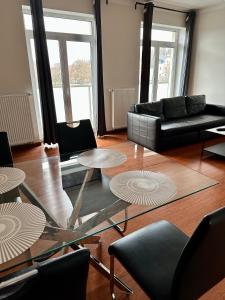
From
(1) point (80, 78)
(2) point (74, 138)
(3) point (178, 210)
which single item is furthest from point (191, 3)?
(3) point (178, 210)

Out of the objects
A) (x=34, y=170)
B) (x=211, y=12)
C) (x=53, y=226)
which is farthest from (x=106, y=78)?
(x=53, y=226)

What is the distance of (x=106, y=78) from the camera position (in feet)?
14.0

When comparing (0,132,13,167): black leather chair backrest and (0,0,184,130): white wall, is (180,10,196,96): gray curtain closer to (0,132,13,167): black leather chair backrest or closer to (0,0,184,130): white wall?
(0,0,184,130): white wall

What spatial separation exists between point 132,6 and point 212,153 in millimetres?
3140

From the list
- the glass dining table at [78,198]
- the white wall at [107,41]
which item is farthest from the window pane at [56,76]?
the glass dining table at [78,198]

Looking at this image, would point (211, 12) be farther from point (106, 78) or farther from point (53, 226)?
point (53, 226)

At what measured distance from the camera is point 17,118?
11.4 feet

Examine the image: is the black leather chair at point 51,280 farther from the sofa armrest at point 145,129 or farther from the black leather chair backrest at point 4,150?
the sofa armrest at point 145,129

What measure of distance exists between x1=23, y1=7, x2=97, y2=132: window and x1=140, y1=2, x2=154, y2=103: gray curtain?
3.55 feet

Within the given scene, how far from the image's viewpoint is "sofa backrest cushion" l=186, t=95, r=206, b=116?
173 inches

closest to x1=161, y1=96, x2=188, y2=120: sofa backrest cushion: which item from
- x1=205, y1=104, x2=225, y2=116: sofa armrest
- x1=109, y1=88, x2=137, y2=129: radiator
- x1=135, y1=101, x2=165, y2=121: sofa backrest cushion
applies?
x1=135, y1=101, x2=165, y2=121: sofa backrest cushion

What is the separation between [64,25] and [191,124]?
9.25ft

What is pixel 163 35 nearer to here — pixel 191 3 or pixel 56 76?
pixel 191 3

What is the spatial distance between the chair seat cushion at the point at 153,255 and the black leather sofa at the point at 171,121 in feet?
7.57
